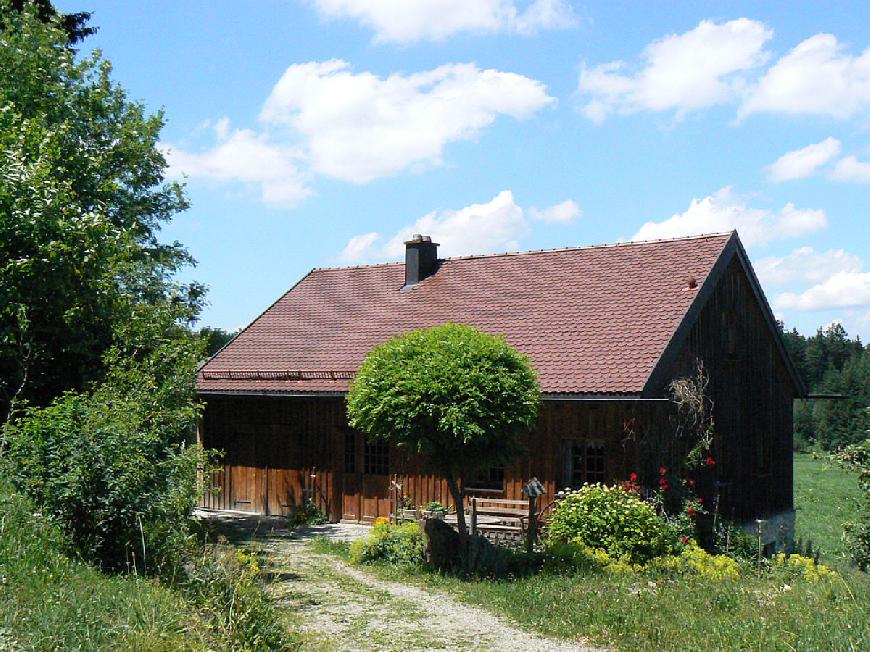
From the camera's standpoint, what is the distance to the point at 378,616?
1048 cm

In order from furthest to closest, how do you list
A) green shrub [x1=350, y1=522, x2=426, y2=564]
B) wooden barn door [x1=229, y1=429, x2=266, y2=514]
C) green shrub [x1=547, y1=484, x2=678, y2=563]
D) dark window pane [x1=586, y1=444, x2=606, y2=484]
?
wooden barn door [x1=229, y1=429, x2=266, y2=514] < dark window pane [x1=586, y1=444, x2=606, y2=484] < green shrub [x1=350, y1=522, x2=426, y2=564] < green shrub [x1=547, y1=484, x2=678, y2=563]

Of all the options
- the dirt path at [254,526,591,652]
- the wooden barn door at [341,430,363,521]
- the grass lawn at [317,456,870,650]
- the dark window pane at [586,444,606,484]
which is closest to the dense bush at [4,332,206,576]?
the dirt path at [254,526,591,652]

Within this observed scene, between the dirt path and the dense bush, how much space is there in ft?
6.49

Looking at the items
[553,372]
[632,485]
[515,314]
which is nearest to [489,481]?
[553,372]

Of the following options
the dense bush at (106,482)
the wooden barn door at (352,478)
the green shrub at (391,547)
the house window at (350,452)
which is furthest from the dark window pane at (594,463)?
the dense bush at (106,482)

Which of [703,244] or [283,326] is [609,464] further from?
[283,326]

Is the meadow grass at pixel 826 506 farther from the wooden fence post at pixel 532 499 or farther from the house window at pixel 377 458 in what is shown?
the house window at pixel 377 458

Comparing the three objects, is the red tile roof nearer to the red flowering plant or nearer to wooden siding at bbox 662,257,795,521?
wooden siding at bbox 662,257,795,521

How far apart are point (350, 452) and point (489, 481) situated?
3.76m

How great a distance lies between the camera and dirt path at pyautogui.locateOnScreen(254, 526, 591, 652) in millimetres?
9273

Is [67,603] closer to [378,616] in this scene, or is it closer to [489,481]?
[378,616]

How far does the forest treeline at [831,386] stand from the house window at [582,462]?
1211 inches

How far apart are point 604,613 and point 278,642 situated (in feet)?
12.7

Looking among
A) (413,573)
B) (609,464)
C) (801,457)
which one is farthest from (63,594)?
(801,457)
